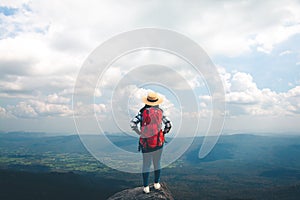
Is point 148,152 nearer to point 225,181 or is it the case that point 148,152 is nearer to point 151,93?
point 151,93

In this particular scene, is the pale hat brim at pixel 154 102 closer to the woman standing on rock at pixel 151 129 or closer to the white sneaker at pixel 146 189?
the woman standing on rock at pixel 151 129

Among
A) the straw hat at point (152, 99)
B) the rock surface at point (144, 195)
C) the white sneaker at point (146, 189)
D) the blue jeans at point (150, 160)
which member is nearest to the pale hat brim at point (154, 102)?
the straw hat at point (152, 99)

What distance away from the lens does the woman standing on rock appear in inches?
417

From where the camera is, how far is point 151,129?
10641 millimetres

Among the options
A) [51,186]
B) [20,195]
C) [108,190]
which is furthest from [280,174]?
[20,195]

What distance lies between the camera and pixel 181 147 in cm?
1127

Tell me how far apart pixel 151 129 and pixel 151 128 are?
0.15ft

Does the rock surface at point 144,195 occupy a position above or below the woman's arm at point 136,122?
below

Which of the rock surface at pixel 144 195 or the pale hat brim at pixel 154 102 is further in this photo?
the rock surface at pixel 144 195

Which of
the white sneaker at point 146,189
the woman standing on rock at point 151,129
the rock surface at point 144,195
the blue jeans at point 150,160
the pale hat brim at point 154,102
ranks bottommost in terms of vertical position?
the rock surface at point 144,195

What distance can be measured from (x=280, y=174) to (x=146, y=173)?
208m

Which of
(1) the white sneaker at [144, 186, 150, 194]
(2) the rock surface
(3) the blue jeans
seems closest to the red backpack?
(3) the blue jeans

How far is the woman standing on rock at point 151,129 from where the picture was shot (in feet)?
34.8

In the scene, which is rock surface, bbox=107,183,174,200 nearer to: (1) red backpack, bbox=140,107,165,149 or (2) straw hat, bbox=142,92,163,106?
(1) red backpack, bbox=140,107,165,149
